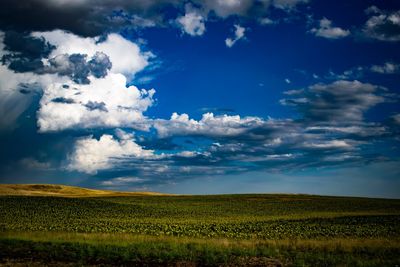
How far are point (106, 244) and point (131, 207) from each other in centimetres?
5725

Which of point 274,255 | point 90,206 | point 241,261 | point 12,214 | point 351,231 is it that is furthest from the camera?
point 90,206

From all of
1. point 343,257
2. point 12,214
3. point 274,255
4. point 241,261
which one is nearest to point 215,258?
point 241,261

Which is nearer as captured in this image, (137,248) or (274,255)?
(274,255)

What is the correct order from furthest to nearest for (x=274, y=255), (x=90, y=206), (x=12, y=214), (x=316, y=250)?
(x=90, y=206)
(x=12, y=214)
(x=316, y=250)
(x=274, y=255)

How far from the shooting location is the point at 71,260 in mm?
20297

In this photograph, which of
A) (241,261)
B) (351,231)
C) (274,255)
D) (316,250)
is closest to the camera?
(241,261)

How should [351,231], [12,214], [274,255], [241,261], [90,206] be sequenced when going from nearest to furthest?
[241,261] < [274,255] < [351,231] < [12,214] < [90,206]

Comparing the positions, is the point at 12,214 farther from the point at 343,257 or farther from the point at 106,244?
the point at 343,257

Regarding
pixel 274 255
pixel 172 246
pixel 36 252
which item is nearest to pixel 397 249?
pixel 274 255

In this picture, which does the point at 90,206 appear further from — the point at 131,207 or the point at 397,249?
the point at 397,249

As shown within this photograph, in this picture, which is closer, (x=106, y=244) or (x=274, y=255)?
(x=274, y=255)

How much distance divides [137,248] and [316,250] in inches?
399

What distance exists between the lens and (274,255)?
21.4 m

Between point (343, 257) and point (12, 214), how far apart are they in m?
53.8
